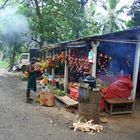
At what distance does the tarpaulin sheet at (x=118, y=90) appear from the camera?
382 inches

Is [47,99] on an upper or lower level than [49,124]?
upper

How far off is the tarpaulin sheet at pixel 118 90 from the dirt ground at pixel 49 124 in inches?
30.0

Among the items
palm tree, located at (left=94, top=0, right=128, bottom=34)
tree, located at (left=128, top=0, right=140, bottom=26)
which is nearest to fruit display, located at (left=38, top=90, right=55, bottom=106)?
tree, located at (left=128, top=0, right=140, bottom=26)

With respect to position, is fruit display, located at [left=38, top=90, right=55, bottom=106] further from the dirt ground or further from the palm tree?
the palm tree

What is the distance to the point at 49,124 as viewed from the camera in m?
7.98

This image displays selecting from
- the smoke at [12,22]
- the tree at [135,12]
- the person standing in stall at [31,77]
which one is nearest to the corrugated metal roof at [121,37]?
the person standing in stall at [31,77]

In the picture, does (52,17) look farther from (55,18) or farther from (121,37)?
(121,37)

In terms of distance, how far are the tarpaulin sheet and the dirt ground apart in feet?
2.50

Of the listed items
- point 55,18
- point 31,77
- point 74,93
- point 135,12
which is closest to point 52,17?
point 55,18

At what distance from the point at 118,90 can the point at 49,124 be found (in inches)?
122

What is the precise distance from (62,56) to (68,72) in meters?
1.34

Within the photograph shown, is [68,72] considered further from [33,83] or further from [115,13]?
[115,13]

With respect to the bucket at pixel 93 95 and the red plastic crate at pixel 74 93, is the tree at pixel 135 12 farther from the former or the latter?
the bucket at pixel 93 95

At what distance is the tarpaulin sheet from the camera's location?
9.70 metres
